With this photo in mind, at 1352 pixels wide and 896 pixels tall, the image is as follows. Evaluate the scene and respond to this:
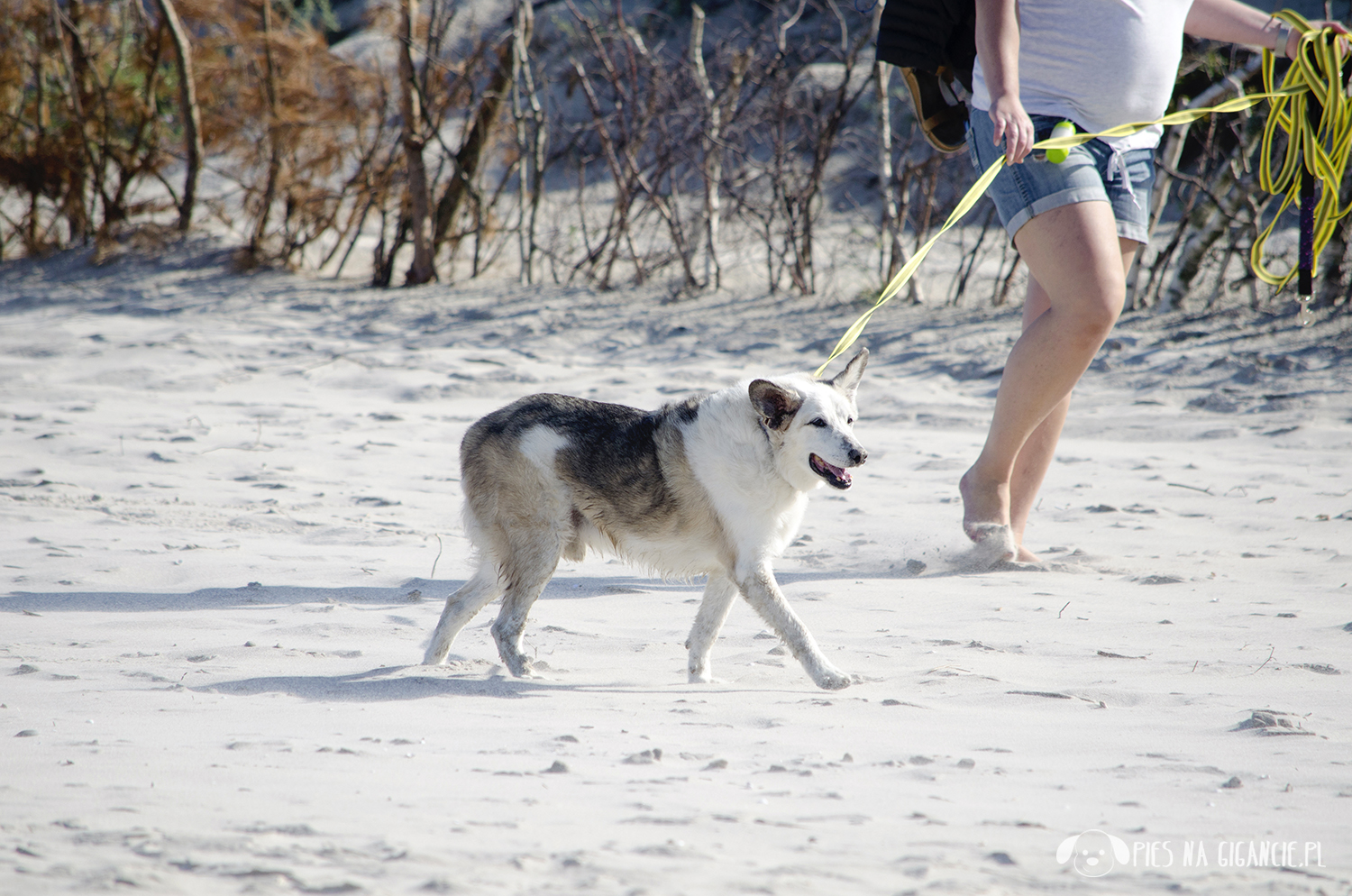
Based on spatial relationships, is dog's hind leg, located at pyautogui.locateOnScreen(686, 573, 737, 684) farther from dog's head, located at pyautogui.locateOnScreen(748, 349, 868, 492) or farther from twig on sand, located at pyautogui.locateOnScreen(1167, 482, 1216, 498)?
twig on sand, located at pyautogui.locateOnScreen(1167, 482, 1216, 498)

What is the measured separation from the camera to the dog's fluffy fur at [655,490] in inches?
141

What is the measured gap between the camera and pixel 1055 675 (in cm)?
335

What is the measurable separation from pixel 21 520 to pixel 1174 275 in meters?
7.64

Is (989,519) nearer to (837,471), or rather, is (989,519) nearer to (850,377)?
(850,377)

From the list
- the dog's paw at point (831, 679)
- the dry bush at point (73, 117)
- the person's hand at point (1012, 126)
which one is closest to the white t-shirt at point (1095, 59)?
the person's hand at point (1012, 126)

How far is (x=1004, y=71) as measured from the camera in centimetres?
374

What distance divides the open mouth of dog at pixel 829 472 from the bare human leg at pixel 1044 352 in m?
0.93

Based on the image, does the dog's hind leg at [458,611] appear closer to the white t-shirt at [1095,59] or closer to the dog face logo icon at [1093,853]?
the dog face logo icon at [1093,853]

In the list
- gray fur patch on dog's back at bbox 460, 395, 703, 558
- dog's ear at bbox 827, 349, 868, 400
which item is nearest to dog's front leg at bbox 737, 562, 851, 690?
gray fur patch on dog's back at bbox 460, 395, 703, 558

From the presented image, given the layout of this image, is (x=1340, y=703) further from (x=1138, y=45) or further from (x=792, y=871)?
(x=1138, y=45)

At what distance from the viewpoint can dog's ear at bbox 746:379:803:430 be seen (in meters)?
3.59

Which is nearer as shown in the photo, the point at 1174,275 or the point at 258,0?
the point at 1174,275

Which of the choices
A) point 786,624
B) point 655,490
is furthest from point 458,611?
point 786,624

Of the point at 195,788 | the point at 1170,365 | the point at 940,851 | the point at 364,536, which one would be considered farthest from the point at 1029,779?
the point at 1170,365
